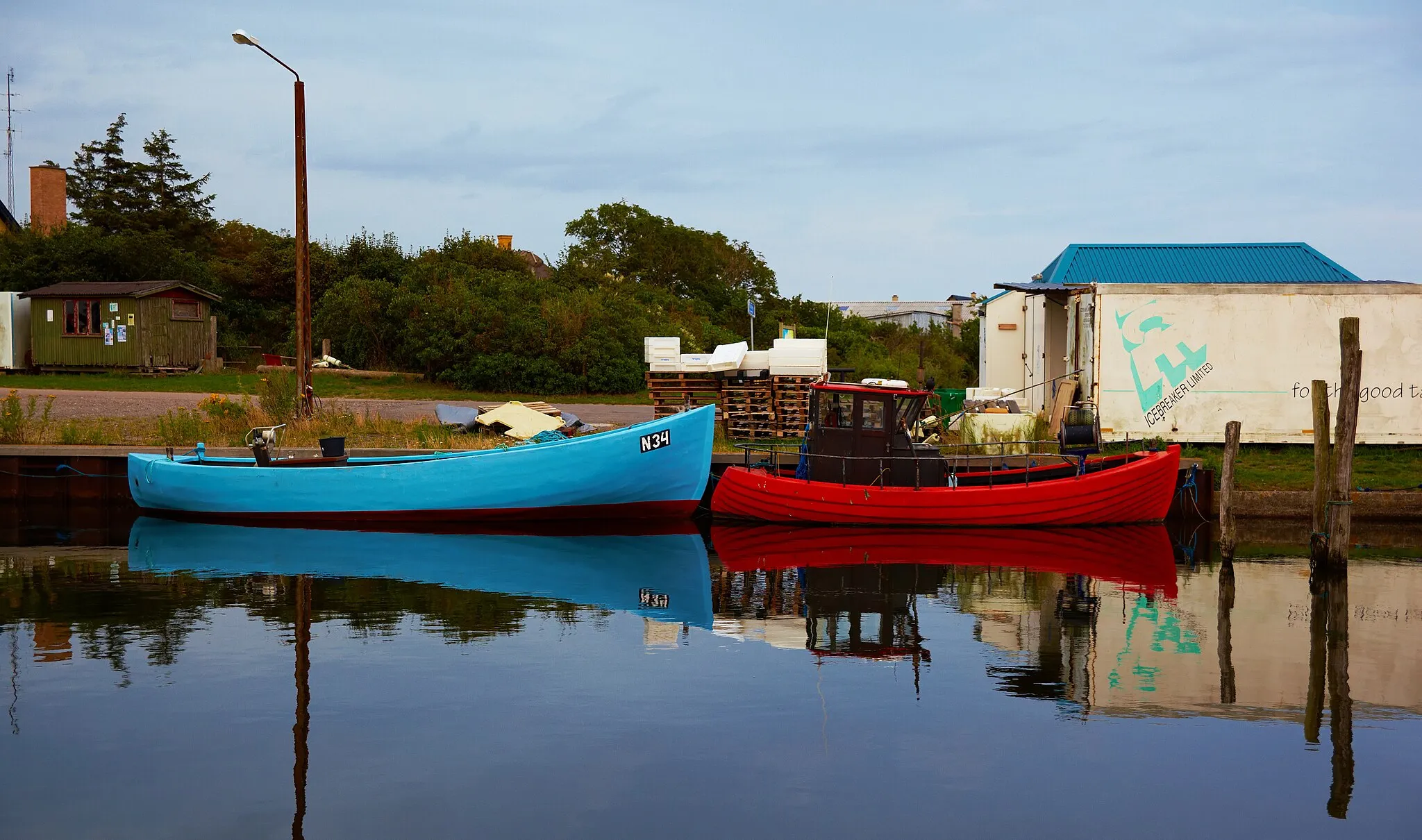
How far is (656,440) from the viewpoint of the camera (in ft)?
59.3

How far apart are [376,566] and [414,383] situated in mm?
22058

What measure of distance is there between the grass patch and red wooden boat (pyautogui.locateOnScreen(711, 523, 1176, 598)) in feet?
52.6

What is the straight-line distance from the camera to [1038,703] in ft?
29.1

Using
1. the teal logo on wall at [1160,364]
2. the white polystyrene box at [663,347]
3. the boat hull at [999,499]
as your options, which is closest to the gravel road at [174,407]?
the white polystyrene box at [663,347]

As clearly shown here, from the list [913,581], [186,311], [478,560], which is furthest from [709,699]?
[186,311]

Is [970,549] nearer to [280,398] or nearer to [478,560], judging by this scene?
[478,560]

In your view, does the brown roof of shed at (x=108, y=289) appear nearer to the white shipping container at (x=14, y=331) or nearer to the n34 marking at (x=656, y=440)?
the white shipping container at (x=14, y=331)

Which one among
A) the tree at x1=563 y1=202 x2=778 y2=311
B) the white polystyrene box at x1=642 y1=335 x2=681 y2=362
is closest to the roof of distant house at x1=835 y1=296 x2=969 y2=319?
the tree at x1=563 y1=202 x2=778 y2=311

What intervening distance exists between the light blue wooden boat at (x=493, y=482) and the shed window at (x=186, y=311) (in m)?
19.0

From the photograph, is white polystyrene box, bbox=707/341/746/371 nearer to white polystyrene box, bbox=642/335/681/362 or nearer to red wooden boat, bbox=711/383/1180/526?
white polystyrene box, bbox=642/335/681/362

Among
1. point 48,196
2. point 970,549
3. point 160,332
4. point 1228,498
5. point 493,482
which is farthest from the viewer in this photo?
point 48,196

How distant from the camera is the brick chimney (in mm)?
51719

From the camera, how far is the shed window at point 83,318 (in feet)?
117

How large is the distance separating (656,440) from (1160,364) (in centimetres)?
972
